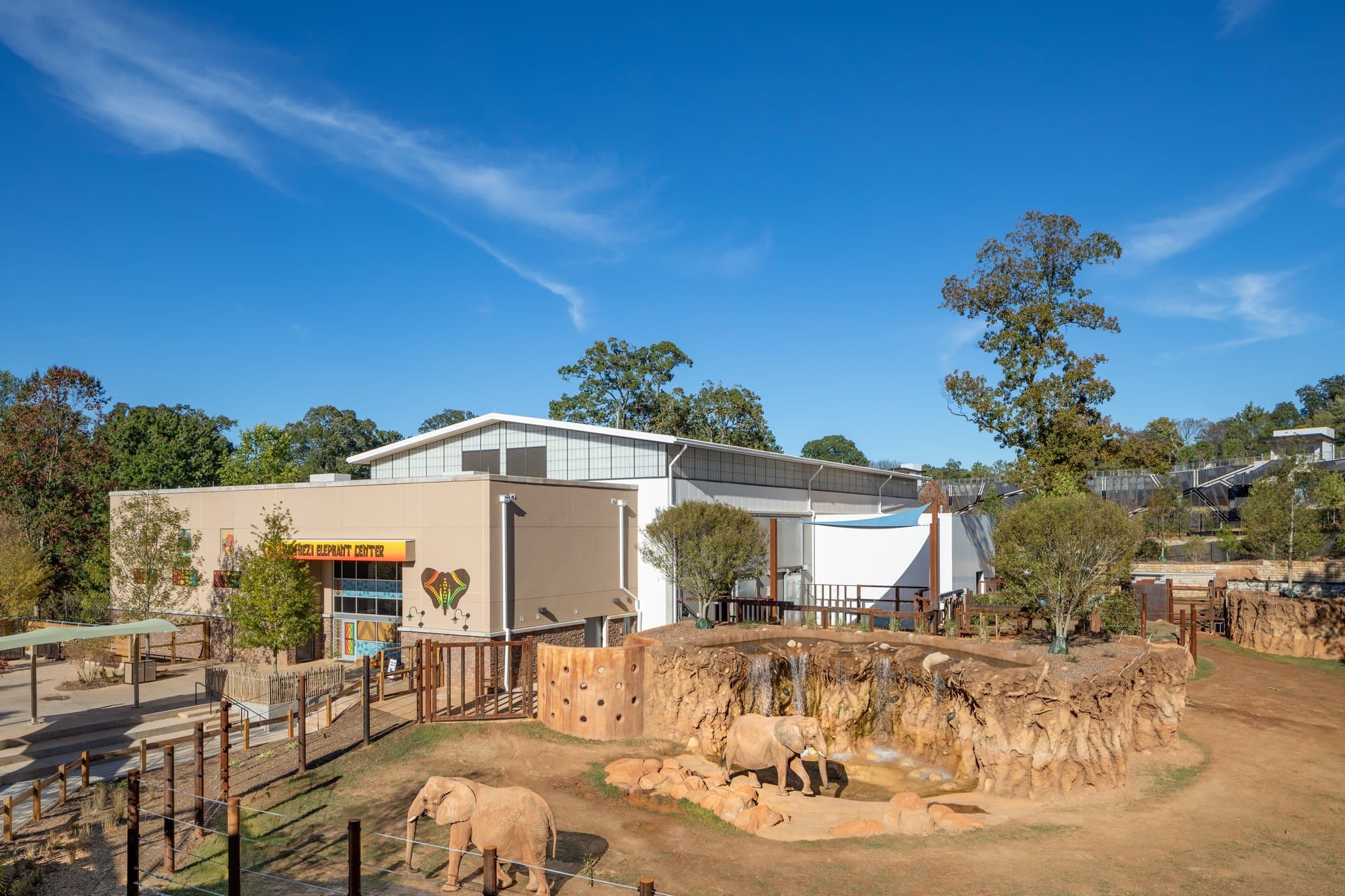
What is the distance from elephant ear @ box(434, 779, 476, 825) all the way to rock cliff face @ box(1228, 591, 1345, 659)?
1185 inches

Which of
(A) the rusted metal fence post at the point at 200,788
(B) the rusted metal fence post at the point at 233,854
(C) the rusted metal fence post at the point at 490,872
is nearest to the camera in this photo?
(C) the rusted metal fence post at the point at 490,872

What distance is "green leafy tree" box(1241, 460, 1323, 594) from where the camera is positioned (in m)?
38.4

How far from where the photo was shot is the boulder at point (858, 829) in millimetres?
13844

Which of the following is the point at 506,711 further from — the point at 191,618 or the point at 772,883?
the point at 191,618

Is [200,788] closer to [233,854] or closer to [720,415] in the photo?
[233,854]

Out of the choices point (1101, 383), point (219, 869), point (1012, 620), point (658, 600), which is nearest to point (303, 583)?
point (658, 600)

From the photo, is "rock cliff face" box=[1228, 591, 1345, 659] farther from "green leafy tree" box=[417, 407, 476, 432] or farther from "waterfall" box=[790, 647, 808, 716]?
"green leafy tree" box=[417, 407, 476, 432]

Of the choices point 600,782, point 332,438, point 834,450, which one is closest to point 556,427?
point 600,782

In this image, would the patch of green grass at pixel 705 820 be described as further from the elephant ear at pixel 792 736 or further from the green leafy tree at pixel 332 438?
the green leafy tree at pixel 332 438

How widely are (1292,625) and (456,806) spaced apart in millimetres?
30584

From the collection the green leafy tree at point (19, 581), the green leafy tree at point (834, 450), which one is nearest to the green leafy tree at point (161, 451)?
the green leafy tree at point (19, 581)

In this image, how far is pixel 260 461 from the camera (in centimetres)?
4084

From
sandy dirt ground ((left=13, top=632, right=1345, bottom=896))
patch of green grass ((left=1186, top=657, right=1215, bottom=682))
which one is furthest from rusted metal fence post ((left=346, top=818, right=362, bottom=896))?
patch of green grass ((left=1186, top=657, right=1215, bottom=682))

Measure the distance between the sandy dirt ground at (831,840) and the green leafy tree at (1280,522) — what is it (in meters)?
22.8
